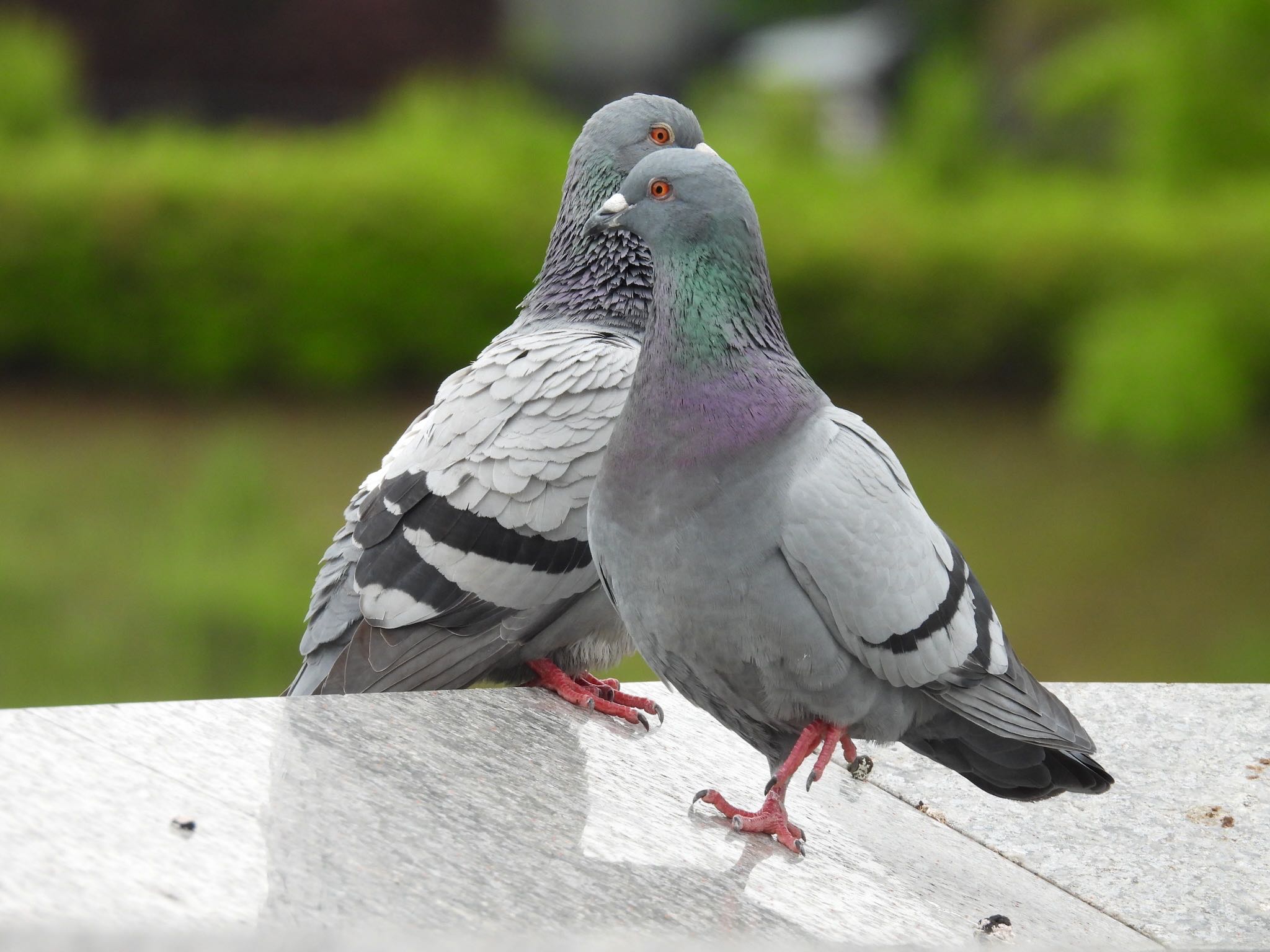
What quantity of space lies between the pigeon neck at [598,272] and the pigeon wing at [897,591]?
1.28 m

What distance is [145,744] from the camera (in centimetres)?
321

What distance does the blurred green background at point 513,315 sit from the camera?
939cm

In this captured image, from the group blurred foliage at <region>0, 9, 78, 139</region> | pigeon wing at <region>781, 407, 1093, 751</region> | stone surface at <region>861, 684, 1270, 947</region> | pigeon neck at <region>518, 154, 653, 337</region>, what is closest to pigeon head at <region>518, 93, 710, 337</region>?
pigeon neck at <region>518, 154, 653, 337</region>

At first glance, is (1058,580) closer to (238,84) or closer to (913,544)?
(913,544)

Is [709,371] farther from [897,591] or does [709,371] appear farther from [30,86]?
[30,86]

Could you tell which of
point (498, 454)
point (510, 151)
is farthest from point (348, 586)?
point (510, 151)

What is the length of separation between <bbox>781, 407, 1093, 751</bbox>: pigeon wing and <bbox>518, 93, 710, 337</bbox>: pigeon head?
1.29 m

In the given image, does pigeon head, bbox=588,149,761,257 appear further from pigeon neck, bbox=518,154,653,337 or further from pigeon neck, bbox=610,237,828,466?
pigeon neck, bbox=518,154,653,337

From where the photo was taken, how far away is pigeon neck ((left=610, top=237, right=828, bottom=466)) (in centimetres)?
312

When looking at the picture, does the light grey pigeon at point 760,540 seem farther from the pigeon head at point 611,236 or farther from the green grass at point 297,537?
the green grass at point 297,537

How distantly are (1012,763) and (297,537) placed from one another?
7.42 metres

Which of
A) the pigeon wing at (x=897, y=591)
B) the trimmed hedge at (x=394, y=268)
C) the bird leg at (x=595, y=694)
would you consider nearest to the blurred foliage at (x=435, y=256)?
the trimmed hedge at (x=394, y=268)

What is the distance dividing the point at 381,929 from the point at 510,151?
12.4 metres

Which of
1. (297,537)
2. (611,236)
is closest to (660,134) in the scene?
(611,236)
